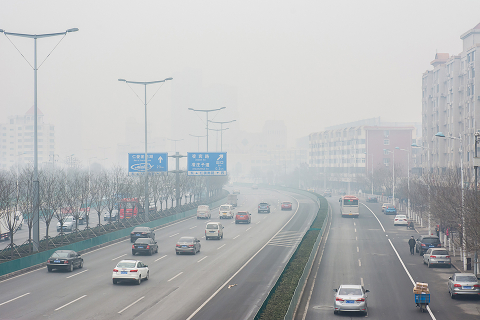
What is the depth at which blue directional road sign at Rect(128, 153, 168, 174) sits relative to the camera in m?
58.4

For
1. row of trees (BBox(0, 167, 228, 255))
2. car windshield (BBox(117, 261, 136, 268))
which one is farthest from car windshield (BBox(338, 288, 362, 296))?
row of trees (BBox(0, 167, 228, 255))

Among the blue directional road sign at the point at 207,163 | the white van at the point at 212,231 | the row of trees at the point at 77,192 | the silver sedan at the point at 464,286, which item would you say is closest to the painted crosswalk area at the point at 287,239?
the white van at the point at 212,231

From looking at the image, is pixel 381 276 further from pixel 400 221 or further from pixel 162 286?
pixel 400 221

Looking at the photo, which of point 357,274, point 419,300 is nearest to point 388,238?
point 357,274

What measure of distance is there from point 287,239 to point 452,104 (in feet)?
180

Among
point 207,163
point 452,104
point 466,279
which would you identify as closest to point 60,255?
point 466,279

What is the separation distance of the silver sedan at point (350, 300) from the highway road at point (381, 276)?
0.39 m

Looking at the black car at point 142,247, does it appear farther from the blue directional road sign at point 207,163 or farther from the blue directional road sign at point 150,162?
the blue directional road sign at point 207,163

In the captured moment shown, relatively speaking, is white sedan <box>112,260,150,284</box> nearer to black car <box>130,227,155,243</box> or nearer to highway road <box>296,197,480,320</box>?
highway road <box>296,197,480,320</box>

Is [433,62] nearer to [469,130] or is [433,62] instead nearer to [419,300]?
[469,130]

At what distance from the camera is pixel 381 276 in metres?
32.1

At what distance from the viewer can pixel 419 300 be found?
22.9m

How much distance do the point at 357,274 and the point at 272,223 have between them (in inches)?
1266

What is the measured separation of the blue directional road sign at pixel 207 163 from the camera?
62938 millimetres
